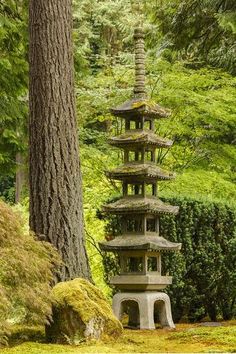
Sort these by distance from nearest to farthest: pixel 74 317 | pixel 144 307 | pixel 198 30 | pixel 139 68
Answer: pixel 74 317
pixel 144 307
pixel 139 68
pixel 198 30

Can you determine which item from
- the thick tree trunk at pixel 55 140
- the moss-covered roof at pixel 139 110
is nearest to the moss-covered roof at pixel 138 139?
the moss-covered roof at pixel 139 110

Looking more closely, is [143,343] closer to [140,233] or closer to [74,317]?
[74,317]

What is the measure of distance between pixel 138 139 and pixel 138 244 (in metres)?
1.26

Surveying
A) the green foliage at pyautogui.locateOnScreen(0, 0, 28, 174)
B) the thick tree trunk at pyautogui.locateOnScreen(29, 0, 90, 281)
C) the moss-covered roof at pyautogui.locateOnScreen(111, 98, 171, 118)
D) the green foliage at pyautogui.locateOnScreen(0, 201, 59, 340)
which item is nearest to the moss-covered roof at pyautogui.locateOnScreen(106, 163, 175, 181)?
the moss-covered roof at pyautogui.locateOnScreen(111, 98, 171, 118)

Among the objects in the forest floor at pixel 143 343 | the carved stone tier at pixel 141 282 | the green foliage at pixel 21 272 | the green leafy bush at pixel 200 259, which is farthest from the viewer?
the green leafy bush at pixel 200 259

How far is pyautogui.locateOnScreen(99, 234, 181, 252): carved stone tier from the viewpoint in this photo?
852cm

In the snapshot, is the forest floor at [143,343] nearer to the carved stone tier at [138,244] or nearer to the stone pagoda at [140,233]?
the stone pagoda at [140,233]

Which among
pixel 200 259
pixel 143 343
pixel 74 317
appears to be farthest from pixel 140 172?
pixel 74 317

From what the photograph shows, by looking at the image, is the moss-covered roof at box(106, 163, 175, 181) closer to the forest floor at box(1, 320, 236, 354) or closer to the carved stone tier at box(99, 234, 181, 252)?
the carved stone tier at box(99, 234, 181, 252)

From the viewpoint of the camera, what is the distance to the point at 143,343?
7105 millimetres

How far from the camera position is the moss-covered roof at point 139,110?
8922mm

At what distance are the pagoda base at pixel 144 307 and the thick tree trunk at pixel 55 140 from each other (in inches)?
37.8

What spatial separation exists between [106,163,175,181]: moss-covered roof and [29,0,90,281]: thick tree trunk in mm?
917

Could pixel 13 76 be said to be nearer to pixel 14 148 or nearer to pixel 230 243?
pixel 14 148
